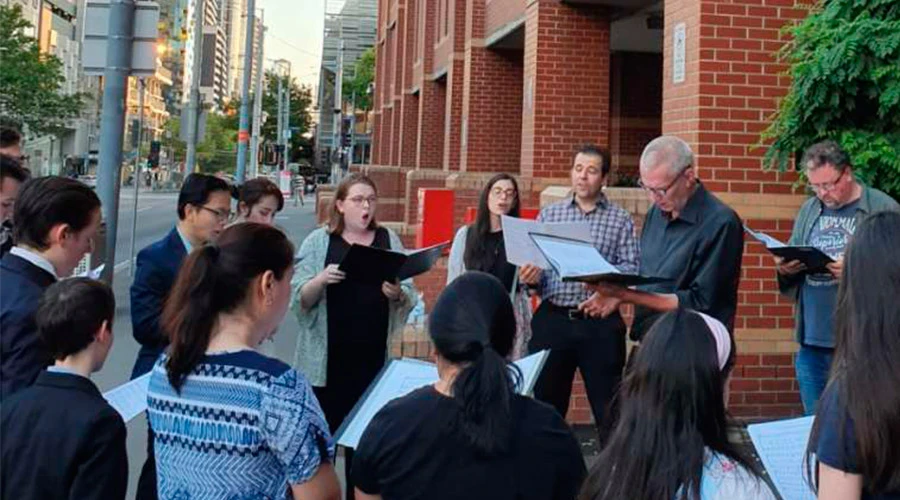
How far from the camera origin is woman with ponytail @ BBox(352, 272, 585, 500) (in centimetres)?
231

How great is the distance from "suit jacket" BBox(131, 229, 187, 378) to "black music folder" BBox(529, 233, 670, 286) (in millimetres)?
1711

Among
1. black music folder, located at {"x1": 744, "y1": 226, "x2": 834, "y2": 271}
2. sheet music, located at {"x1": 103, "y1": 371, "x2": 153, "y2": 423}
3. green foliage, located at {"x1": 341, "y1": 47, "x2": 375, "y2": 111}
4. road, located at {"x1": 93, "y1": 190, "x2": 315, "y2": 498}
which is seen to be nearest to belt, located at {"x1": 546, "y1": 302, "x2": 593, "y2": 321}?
black music folder, located at {"x1": 744, "y1": 226, "x2": 834, "y2": 271}

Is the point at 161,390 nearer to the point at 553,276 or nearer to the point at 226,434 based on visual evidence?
the point at 226,434

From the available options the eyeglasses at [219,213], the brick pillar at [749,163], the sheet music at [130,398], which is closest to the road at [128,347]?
the eyeglasses at [219,213]

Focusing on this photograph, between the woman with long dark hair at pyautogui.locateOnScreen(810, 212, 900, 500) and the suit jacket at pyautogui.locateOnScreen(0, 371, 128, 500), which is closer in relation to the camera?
the woman with long dark hair at pyautogui.locateOnScreen(810, 212, 900, 500)

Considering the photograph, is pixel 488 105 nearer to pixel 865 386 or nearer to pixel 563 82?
pixel 563 82

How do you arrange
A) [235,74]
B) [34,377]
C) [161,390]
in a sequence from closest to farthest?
[161,390], [34,377], [235,74]

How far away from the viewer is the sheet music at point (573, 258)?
3.96 m

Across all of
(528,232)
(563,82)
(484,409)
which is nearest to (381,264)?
(528,232)

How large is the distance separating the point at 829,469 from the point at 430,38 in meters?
21.8

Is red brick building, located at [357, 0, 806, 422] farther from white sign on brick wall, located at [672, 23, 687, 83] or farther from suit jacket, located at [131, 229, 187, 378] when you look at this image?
A: suit jacket, located at [131, 229, 187, 378]

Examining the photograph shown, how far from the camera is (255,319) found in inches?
102

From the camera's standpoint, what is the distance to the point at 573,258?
161 inches

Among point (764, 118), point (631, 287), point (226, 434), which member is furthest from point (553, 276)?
point (226, 434)
